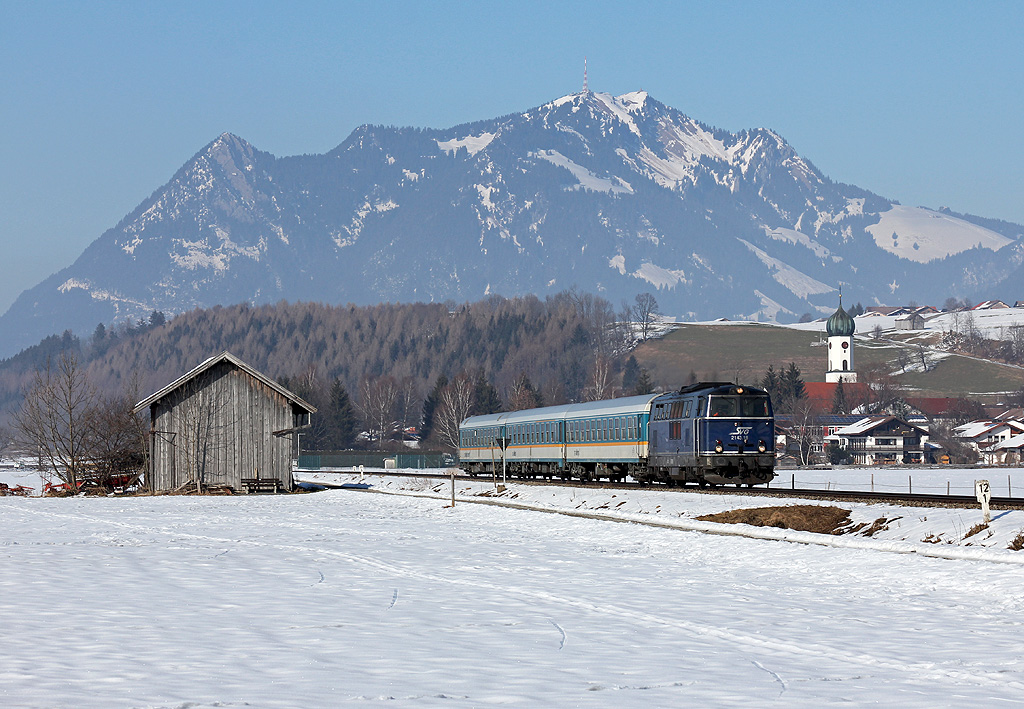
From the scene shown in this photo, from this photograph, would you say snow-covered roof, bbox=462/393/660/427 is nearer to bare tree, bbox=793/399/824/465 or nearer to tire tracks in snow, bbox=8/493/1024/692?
tire tracks in snow, bbox=8/493/1024/692

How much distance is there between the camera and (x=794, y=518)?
102 feet

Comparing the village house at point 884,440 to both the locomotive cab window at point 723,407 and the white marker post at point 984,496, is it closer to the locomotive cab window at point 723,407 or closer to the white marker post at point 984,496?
the locomotive cab window at point 723,407

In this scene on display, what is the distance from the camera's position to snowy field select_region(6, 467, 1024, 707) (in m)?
12.2

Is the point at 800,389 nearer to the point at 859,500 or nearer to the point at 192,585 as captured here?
the point at 859,500

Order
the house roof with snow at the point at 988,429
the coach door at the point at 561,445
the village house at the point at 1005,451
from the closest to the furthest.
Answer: the coach door at the point at 561,445 < the village house at the point at 1005,451 < the house roof with snow at the point at 988,429

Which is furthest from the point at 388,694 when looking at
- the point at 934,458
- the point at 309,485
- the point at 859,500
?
the point at 934,458

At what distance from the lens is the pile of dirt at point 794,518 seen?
3000 cm

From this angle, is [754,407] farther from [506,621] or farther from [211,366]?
[506,621]

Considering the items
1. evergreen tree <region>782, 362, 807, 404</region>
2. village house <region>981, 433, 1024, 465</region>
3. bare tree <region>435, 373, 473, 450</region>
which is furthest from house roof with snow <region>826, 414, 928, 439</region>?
bare tree <region>435, 373, 473, 450</region>

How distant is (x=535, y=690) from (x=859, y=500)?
78.6ft

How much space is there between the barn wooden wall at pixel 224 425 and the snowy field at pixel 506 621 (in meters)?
26.4

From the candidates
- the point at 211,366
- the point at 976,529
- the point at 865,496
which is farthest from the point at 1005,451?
the point at 976,529

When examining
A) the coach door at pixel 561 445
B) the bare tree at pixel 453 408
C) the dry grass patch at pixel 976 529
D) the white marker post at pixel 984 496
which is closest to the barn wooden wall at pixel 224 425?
the coach door at pixel 561 445

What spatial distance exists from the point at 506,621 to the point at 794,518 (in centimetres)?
1582
